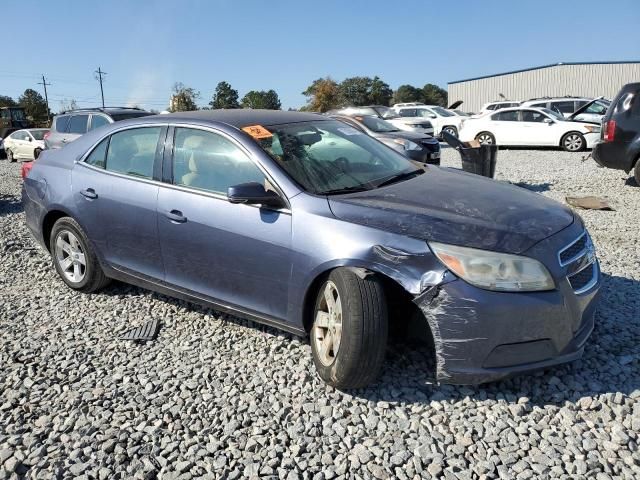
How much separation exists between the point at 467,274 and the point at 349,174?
1.22 m

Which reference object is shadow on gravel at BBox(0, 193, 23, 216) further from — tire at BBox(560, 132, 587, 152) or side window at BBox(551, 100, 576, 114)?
side window at BBox(551, 100, 576, 114)

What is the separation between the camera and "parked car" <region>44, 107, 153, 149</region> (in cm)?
1106

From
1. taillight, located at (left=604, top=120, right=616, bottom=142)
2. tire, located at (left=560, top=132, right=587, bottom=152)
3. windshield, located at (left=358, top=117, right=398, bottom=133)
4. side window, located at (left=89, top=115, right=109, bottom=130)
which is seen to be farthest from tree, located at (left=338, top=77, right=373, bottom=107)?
taillight, located at (left=604, top=120, right=616, bottom=142)

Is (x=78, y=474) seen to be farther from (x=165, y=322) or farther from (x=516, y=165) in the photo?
(x=516, y=165)

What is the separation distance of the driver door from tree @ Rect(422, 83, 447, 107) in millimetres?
86639

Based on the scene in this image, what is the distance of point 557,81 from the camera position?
5003 centimetres

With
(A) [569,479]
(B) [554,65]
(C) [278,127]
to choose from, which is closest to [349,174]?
(C) [278,127]

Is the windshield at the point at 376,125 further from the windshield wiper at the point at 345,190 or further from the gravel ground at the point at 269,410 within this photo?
the windshield wiper at the point at 345,190

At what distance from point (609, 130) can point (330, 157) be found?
7398 mm

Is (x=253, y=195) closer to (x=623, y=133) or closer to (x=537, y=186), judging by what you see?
(x=623, y=133)

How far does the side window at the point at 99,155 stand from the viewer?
4340 millimetres

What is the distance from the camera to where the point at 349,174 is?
360cm

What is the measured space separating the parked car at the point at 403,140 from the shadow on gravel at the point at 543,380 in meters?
5.99

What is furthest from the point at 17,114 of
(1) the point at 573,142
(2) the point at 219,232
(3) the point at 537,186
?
(2) the point at 219,232
